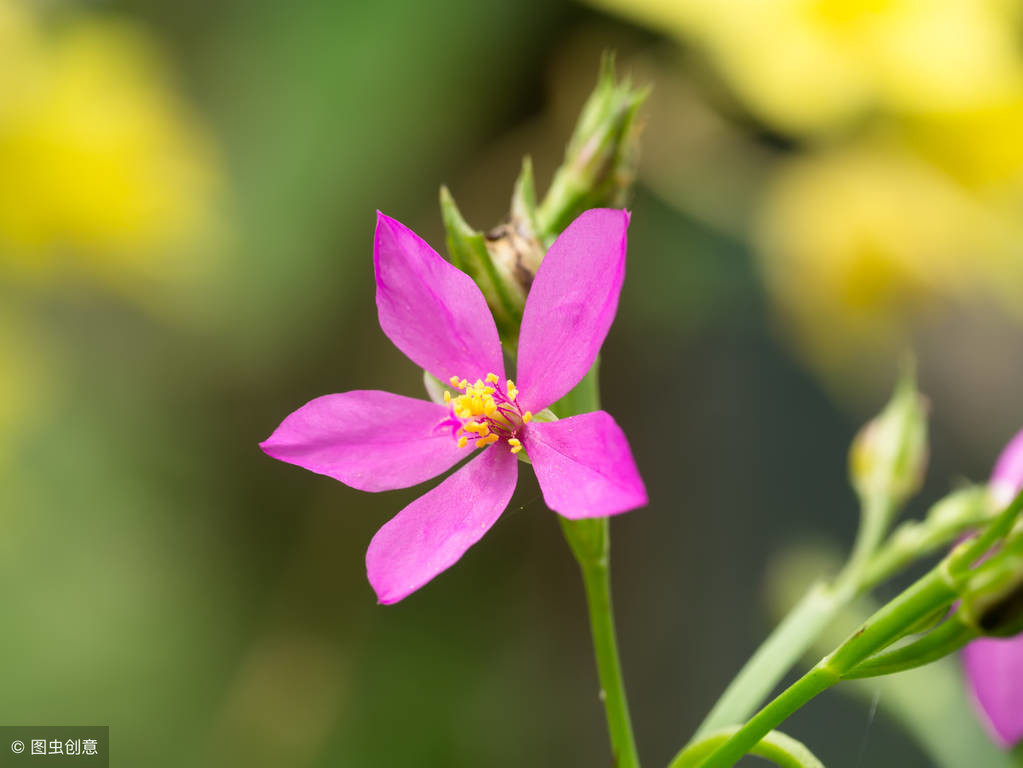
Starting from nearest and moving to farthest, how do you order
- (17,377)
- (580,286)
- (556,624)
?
1. (580,286)
2. (17,377)
3. (556,624)

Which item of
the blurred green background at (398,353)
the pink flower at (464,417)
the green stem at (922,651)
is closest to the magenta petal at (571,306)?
the pink flower at (464,417)

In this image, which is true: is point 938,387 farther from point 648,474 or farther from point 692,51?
point 692,51

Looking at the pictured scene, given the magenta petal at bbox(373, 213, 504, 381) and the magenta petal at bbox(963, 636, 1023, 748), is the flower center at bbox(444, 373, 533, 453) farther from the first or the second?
the magenta petal at bbox(963, 636, 1023, 748)

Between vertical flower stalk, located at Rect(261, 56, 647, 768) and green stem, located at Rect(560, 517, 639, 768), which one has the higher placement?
vertical flower stalk, located at Rect(261, 56, 647, 768)

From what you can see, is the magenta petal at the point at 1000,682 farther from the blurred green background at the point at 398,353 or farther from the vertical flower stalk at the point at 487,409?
the blurred green background at the point at 398,353

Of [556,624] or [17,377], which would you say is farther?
[556,624]

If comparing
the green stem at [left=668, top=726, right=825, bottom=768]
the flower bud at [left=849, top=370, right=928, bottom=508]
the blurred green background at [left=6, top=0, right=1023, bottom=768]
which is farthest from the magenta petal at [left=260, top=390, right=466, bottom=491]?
the blurred green background at [left=6, top=0, right=1023, bottom=768]

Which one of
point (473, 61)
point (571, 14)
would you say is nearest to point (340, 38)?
point (473, 61)
